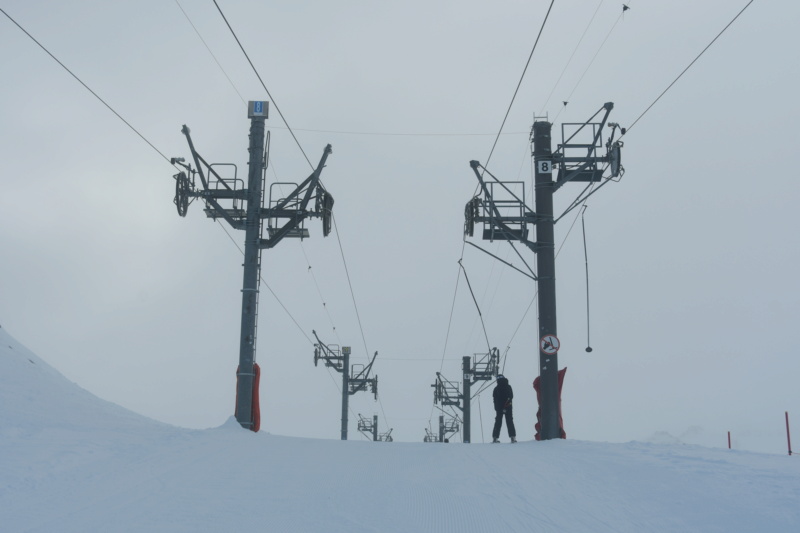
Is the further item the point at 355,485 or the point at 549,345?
the point at 549,345

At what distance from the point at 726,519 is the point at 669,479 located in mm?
1775

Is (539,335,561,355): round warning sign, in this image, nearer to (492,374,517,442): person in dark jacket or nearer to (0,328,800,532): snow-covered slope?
(492,374,517,442): person in dark jacket

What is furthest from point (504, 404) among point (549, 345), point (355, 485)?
point (355, 485)

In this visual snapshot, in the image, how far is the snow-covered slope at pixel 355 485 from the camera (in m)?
8.04

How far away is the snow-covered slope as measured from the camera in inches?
316

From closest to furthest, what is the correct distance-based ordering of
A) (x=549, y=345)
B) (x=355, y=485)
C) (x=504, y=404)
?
(x=355, y=485)
(x=504, y=404)
(x=549, y=345)

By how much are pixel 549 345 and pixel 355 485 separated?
33.9 ft

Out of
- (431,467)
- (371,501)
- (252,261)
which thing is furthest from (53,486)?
(252,261)

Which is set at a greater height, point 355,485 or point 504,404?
point 504,404

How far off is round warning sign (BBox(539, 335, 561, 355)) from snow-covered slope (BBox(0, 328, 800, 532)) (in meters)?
5.52

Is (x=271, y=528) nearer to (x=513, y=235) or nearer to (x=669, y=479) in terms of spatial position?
(x=669, y=479)

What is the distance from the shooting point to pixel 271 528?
782 centimetres

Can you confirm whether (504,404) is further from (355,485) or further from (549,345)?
(355,485)

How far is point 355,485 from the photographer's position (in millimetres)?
10055
